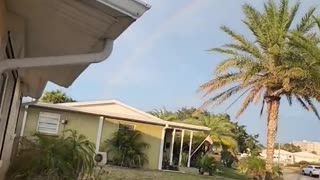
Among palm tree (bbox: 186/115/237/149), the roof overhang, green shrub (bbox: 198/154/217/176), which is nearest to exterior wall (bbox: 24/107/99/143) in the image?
green shrub (bbox: 198/154/217/176)

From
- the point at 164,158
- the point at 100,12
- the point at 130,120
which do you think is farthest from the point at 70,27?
the point at 164,158

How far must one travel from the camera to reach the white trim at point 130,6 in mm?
2980

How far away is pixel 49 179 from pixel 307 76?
14.3m

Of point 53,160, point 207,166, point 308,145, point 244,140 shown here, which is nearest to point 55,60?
point 53,160

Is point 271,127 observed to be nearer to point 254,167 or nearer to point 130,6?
point 254,167

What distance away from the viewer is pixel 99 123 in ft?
80.1

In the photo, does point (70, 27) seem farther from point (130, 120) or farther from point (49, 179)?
point (130, 120)

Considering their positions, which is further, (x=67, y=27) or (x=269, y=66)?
(x=269, y=66)

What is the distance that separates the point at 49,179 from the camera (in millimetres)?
7402

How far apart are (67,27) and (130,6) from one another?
4.00 feet

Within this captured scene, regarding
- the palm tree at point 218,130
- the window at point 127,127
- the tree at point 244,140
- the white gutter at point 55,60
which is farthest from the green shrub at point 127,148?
the tree at point 244,140

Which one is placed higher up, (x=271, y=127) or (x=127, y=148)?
(x=271, y=127)

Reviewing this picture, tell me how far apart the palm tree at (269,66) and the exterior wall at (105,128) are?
495cm

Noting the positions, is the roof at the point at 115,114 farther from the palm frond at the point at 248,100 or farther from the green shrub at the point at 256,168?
the palm frond at the point at 248,100
